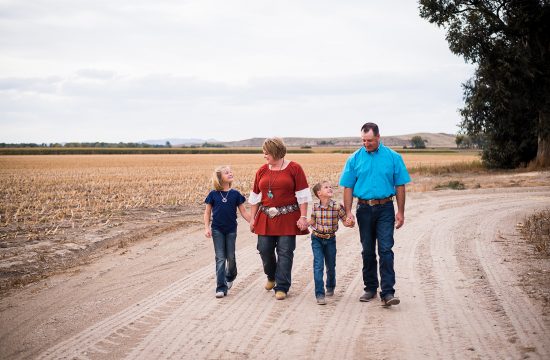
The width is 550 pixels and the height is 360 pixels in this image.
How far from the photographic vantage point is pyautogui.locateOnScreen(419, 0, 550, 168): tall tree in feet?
90.4

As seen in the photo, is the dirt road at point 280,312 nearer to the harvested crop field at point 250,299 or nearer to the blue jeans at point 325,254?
the harvested crop field at point 250,299

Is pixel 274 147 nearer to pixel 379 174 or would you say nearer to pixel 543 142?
pixel 379 174

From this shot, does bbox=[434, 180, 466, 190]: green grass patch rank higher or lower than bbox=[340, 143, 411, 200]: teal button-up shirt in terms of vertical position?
lower

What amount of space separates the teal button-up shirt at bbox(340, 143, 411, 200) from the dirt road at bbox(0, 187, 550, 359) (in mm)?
1354

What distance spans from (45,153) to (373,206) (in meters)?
111

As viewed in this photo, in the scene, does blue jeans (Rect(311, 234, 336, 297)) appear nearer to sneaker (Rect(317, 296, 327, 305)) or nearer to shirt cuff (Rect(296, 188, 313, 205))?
sneaker (Rect(317, 296, 327, 305))

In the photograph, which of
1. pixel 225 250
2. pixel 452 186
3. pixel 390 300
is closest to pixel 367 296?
pixel 390 300

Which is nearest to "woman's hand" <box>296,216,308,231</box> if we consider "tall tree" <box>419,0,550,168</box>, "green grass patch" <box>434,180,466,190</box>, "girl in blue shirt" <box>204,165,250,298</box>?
"girl in blue shirt" <box>204,165,250,298</box>

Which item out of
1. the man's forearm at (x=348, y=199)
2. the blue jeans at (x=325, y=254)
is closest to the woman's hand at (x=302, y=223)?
the blue jeans at (x=325, y=254)

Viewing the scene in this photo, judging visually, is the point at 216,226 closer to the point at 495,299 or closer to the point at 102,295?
the point at 102,295

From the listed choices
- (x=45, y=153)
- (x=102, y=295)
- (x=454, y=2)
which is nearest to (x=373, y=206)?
(x=102, y=295)

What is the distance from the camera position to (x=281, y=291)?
666 cm

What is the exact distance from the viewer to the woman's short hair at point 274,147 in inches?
259

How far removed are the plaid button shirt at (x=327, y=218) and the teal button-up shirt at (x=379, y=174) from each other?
31 centimetres
